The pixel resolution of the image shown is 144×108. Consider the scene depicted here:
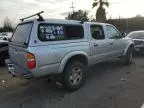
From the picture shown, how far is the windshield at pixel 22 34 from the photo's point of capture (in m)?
5.91

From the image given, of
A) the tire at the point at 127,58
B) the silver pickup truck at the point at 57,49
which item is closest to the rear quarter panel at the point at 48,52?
the silver pickup truck at the point at 57,49

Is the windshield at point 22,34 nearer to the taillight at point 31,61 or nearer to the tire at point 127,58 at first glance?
the taillight at point 31,61

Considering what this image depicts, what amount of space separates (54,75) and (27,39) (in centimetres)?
126

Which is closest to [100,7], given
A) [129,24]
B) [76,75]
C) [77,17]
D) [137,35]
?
[129,24]

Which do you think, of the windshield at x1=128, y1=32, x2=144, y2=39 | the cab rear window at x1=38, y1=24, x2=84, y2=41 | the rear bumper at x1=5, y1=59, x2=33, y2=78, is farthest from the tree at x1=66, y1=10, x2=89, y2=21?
the windshield at x1=128, y1=32, x2=144, y2=39

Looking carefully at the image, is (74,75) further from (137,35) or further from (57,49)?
(137,35)

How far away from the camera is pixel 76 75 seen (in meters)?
6.66

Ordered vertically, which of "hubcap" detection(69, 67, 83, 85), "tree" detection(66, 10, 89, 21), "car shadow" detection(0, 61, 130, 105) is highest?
"tree" detection(66, 10, 89, 21)

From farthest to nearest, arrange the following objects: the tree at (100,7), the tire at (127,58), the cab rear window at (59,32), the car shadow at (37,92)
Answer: the tree at (100,7) → the tire at (127,58) → the car shadow at (37,92) → the cab rear window at (59,32)

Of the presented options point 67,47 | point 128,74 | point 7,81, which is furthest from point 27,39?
point 128,74

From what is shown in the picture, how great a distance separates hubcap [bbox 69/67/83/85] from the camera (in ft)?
21.4

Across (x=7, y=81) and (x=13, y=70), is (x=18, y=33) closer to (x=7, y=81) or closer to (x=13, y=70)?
(x=13, y=70)

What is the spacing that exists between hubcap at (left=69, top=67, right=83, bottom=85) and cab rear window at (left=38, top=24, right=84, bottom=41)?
933 millimetres

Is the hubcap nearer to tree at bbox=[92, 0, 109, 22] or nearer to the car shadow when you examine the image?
the car shadow
